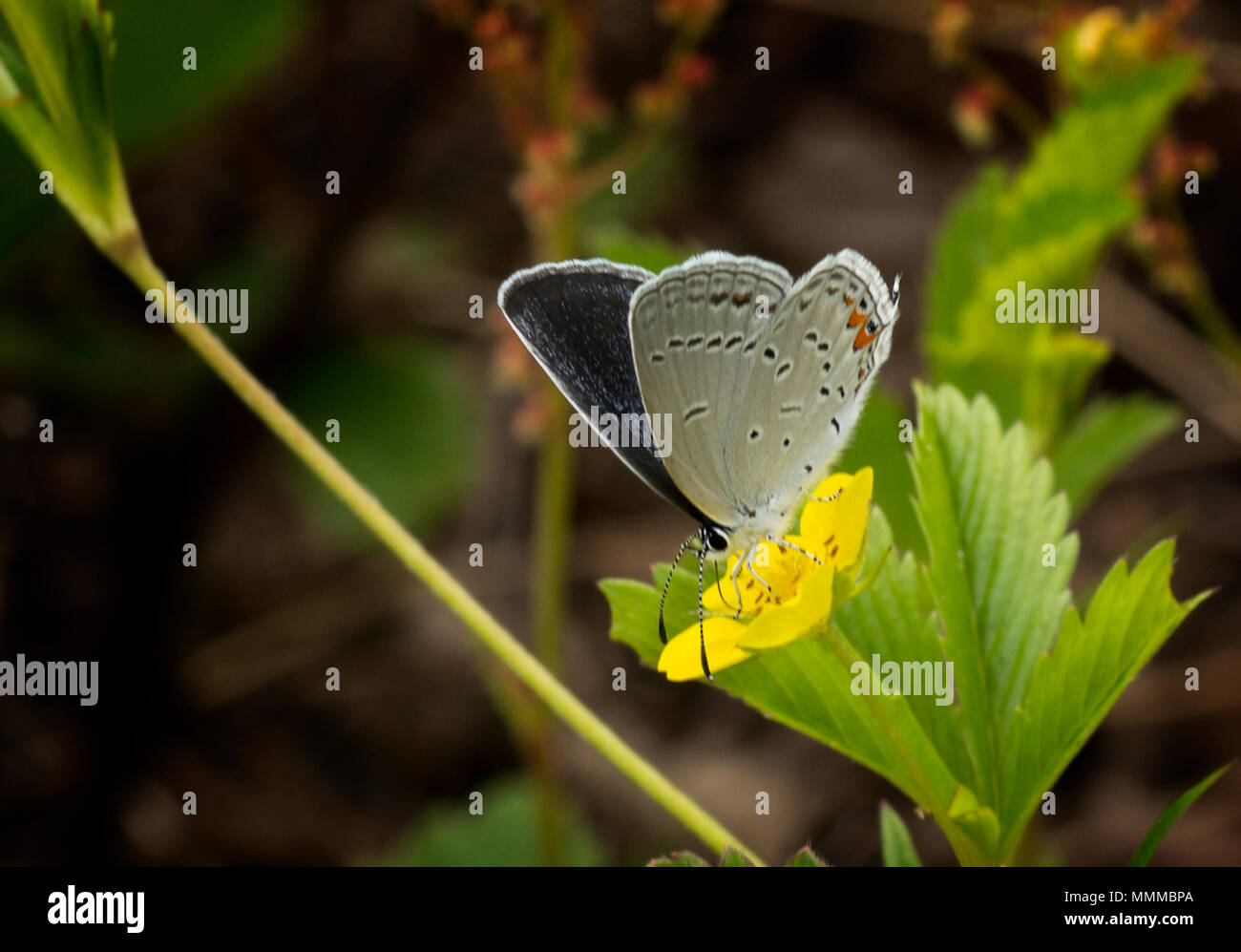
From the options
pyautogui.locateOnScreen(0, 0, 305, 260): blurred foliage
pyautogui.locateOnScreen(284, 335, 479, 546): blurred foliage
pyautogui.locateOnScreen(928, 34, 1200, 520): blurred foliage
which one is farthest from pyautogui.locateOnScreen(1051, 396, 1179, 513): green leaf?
pyautogui.locateOnScreen(0, 0, 305, 260): blurred foliage

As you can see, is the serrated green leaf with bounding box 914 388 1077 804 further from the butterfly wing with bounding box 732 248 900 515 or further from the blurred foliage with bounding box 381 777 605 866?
the blurred foliage with bounding box 381 777 605 866

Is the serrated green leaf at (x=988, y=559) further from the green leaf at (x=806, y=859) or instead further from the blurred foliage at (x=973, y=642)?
the green leaf at (x=806, y=859)

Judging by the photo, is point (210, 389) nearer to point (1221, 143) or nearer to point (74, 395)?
point (74, 395)

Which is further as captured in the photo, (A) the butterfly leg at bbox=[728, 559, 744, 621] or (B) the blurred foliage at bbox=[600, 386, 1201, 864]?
(A) the butterfly leg at bbox=[728, 559, 744, 621]

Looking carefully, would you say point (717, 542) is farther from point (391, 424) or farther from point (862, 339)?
point (391, 424)

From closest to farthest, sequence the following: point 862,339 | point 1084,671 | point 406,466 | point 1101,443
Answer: point 1084,671
point 862,339
point 1101,443
point 406,466

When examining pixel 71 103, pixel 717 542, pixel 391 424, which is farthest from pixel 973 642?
pixel 391 424
